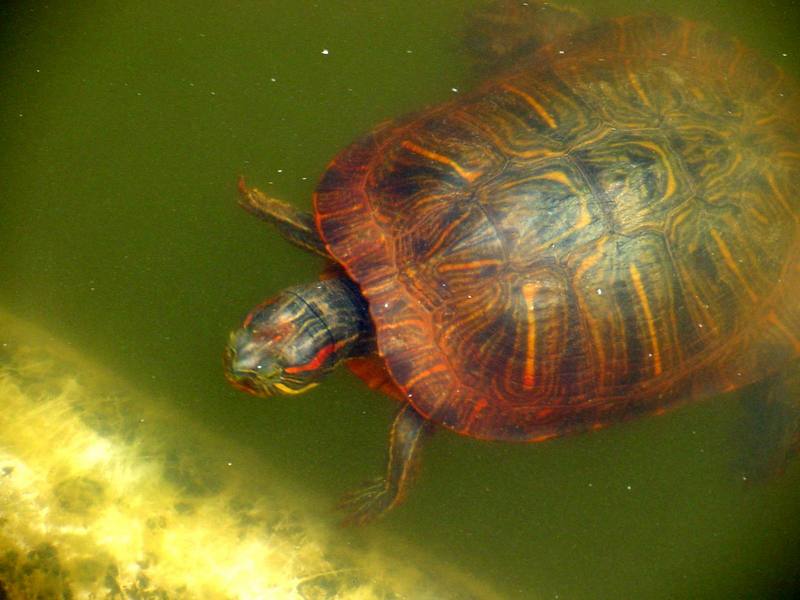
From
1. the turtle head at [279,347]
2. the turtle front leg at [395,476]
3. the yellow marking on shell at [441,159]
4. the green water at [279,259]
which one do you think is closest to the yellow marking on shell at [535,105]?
the yellow marking on shell at [441,159]

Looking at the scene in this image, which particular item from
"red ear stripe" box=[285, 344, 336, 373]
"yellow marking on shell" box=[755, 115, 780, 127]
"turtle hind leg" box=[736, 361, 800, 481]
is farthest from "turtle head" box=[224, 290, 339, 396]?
"turtle hind leg" box=[736, 361, 800, 481]

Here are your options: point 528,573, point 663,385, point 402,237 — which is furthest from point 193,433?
point 663,385

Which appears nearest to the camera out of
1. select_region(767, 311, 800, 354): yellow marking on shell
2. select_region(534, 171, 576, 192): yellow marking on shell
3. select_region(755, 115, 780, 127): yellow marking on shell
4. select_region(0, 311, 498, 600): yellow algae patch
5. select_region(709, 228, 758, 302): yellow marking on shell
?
select_region(534, 171, 576, 192): yellow marking on shell

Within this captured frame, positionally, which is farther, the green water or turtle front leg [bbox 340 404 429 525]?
the green water

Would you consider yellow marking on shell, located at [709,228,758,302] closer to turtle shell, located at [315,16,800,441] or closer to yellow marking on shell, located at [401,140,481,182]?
turtle shell, located at [315,16,800,441]

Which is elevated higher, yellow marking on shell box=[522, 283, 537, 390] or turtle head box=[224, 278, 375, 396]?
yellow marking on shell box=[522, 283, 537, 390]

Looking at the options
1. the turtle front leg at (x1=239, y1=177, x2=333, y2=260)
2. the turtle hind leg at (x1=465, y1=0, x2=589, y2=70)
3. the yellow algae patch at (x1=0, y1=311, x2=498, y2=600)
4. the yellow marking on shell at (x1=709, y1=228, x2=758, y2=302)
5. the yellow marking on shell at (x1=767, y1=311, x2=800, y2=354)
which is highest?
the turtle hind leg at (x1=465, y1=0, x2=589, y2=70)

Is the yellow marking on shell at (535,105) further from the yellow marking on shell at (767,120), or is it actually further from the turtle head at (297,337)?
the turtle head at (297,337)

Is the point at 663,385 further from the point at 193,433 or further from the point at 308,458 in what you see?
the point at 193,433
